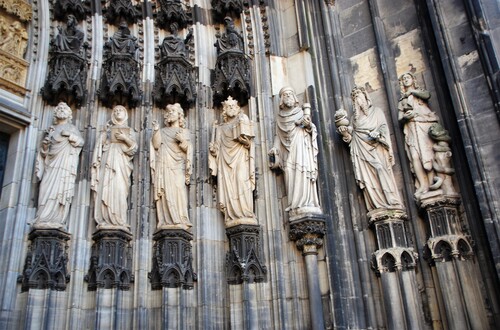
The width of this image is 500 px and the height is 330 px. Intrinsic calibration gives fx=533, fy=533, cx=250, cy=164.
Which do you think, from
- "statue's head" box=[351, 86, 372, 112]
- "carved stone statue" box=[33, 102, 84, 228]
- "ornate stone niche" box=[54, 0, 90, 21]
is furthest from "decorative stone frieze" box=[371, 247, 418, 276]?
"ornate stone niche" box=[54, 0, 90, 21]

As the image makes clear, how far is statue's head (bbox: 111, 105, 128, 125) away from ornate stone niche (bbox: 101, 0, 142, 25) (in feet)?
5.84

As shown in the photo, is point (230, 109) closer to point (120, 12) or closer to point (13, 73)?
point (120, 12)

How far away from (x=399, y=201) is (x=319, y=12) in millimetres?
3596

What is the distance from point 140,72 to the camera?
28.1 feet

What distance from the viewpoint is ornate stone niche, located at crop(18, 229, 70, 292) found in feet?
21.9

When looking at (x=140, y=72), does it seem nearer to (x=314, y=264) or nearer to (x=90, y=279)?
(x=90, y=279)

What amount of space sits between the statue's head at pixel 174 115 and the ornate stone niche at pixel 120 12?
1901 millimetres

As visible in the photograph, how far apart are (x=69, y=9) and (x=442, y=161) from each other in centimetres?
617

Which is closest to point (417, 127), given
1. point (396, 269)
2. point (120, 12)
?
point (396, 269)

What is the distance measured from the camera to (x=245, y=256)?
7230 mm

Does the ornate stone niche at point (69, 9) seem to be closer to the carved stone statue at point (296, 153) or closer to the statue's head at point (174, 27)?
the statue's head at point (174, 27)

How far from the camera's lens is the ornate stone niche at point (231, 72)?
328 inches

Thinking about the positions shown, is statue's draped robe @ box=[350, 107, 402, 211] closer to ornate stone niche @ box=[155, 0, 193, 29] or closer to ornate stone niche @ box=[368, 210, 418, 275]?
ornate stone niche @ box=[368, 210, 418, 275]

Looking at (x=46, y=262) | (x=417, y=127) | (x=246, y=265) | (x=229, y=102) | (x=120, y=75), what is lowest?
(x=246, y=265)
